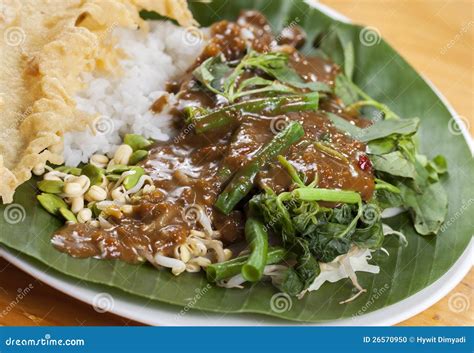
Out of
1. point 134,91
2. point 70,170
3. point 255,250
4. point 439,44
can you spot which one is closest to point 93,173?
point 70,170

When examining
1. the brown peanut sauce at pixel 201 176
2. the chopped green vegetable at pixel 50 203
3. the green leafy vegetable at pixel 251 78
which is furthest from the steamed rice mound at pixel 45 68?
the green leafy vegetable at pixel 251 78

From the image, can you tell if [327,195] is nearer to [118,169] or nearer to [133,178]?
[133,178]

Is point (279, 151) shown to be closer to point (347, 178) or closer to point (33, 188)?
point (347, 178)

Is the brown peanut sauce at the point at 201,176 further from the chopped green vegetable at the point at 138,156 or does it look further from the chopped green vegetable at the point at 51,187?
the chopped green vegetable at the point at 51,187

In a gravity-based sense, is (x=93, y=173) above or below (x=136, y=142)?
below

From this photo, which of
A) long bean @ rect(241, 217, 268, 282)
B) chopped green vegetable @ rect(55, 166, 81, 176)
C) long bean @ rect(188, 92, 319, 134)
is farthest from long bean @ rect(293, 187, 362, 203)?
chopped green vegetable @ rect(55, 166, 81, 176)

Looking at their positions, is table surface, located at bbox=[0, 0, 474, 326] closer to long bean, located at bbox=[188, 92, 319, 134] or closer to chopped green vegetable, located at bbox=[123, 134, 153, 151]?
long bean, located at bbox=[188, 92, 319, 134]

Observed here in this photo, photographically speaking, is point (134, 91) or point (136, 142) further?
point (134, 91)
